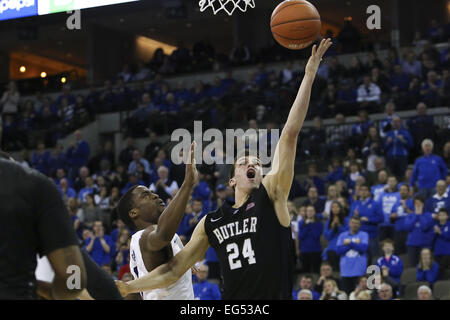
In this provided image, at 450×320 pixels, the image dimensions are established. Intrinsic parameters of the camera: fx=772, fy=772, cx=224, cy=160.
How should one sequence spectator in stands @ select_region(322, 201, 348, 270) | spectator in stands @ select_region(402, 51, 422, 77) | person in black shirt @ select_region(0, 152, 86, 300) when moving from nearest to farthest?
person in black shirt @ select_region(0, 152, 86, 300) < spectator in stands @ select_region(322, 201, 348, 270) < spectator in stands @ select_region(402, 51, 422, 77)

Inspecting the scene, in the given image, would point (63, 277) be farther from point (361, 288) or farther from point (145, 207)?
point (361, 288)

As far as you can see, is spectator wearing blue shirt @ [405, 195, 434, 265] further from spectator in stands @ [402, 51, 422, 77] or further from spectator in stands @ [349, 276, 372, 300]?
spectator in stands @ [402, 51, 422, 77]

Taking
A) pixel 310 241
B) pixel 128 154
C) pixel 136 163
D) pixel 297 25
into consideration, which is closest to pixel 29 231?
pixel 297 25

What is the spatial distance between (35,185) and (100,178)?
13.3 meters

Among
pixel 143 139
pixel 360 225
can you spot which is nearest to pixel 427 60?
pixel 360 225

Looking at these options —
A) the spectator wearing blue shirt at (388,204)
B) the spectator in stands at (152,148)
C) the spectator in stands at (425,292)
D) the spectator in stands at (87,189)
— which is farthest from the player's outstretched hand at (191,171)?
the spectator in stands at (152,148)

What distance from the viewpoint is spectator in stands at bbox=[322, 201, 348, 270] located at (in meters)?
12.1

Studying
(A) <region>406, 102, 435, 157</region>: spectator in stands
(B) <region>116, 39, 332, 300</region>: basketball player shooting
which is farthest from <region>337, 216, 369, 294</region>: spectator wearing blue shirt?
(B) <region>116, 39, 332, 300</region>: basketball player shooting

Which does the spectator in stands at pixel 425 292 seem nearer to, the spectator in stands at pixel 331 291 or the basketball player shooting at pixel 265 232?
the spectator in stands at pixel 331 291

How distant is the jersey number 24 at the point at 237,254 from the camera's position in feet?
15.4

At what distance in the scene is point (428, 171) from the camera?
1273 cm

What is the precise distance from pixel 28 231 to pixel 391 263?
8.86m

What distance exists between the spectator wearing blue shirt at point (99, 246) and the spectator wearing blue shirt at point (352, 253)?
4.33 m

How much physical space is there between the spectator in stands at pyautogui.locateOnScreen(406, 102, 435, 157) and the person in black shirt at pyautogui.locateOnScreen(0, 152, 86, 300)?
11.7 m
